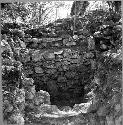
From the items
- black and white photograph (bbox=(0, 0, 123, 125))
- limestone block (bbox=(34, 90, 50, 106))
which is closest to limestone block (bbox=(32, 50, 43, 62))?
black and white photograph (bbox=(0, 0, 123, 125))

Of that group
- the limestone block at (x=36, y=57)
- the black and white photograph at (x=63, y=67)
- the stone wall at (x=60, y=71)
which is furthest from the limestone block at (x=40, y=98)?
the limestone block at (x=36, y=57)

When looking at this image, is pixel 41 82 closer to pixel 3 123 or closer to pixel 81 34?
pixel 81 34

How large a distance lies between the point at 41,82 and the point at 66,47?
0.86 metres

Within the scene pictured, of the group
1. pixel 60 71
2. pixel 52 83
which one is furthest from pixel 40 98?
pixel 60 71

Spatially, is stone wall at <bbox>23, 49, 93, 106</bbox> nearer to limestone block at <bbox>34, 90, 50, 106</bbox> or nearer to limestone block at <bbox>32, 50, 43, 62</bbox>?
limestone block at <bbox>32, 50, 43, 62</bbox>

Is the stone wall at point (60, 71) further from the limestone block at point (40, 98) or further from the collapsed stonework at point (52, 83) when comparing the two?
the limestone block at point (40, 98)

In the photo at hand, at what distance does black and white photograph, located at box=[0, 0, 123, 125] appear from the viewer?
3.53 m

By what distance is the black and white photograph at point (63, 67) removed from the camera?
353 centimetres

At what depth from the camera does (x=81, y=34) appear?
5.18 meters

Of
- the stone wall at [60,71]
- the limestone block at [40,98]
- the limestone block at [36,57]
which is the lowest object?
the limestone block at [40,98]

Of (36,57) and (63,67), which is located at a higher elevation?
(36,57)

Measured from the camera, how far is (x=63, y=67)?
197 inches

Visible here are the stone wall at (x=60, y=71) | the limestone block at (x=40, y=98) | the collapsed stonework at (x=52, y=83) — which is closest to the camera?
the collapsed stonework at (x=52, y=83)

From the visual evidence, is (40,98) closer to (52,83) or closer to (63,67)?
(52,83)
